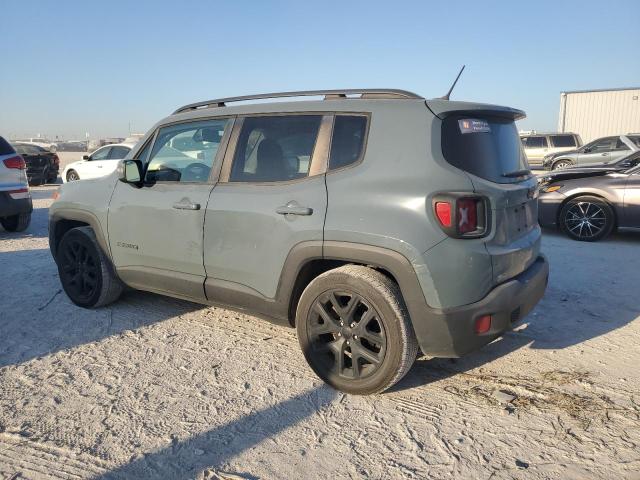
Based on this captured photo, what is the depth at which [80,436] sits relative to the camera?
2.72 meters

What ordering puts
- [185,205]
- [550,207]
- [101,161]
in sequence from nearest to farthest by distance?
[185,205]
[550,207]
[101,161]

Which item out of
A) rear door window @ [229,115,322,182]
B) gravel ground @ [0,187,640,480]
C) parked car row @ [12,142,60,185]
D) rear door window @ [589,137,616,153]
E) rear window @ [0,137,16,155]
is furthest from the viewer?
rear door window @ [589,137,616,153]

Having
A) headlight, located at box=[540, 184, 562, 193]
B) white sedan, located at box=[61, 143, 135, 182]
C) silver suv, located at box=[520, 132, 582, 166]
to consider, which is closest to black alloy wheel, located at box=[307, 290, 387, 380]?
headlight, located at box=[540, 184, 562, 193]

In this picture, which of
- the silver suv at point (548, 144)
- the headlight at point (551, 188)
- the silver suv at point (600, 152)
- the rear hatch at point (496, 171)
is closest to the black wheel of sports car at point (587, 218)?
the headlight at point (551, 188)

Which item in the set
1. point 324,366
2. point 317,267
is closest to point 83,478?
point 324,366

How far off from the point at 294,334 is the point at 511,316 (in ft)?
5.86

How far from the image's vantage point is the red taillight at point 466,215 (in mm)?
2795

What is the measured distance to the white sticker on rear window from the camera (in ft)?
10.0

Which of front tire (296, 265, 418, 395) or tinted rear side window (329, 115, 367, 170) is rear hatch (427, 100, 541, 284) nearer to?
tinted rear side window (329, 115, 367, 170)

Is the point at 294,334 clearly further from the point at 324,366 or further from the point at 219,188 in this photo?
the point at 219,188

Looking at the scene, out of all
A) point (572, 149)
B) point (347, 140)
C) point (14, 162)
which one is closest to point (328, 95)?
point (347, 140)

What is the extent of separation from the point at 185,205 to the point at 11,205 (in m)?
5.42

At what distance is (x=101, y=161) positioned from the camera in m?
15.6

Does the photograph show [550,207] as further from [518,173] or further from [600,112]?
[600,112]
